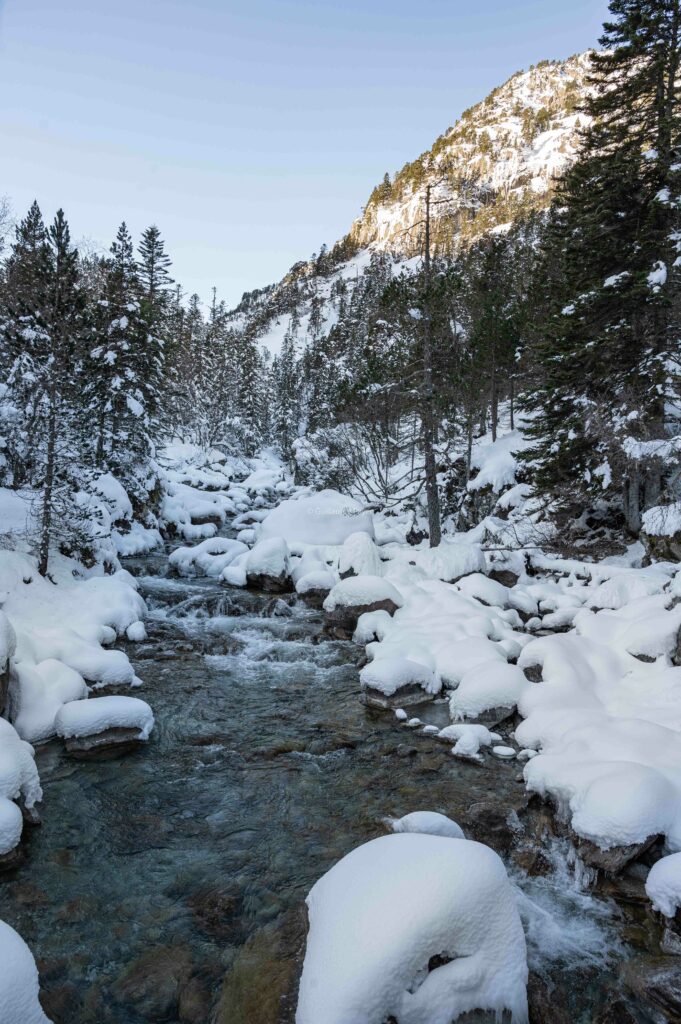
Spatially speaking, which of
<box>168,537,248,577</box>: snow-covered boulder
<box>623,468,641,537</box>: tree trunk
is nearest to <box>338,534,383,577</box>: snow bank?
<box>168,537,248,577</box>: snow-covered boulder

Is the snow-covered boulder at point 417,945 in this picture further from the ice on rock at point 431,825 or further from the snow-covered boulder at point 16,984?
the snow-covered boulder at point 16,984

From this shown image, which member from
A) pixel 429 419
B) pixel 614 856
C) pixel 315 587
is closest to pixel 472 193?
pixel 429 419

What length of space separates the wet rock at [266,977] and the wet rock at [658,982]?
2.63m

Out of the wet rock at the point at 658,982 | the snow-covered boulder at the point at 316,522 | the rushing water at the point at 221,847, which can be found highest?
the snow-covered boulder at the point at 316,522

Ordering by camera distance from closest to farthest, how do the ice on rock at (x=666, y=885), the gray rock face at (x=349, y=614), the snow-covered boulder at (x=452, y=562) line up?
the ice on rock at (x=666, y=885), the gray rock face at (x=349, y=614), the snow-covered boulder at (x=452, y=562)

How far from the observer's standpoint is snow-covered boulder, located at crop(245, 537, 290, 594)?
53.1ft

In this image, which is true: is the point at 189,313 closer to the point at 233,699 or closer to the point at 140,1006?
the point at 233,699

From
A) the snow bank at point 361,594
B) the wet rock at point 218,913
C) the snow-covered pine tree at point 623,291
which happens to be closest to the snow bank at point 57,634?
the wet rock at point 218,913

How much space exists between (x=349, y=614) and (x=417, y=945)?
941 cm

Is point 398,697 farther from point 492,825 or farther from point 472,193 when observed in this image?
point 472,193

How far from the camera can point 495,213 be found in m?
102

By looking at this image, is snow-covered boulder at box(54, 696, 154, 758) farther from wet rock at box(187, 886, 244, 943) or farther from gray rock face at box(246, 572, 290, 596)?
gray rock face at box(246, 572, 290, 596)

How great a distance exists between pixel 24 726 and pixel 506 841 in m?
6.54

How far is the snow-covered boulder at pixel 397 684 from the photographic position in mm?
9047
